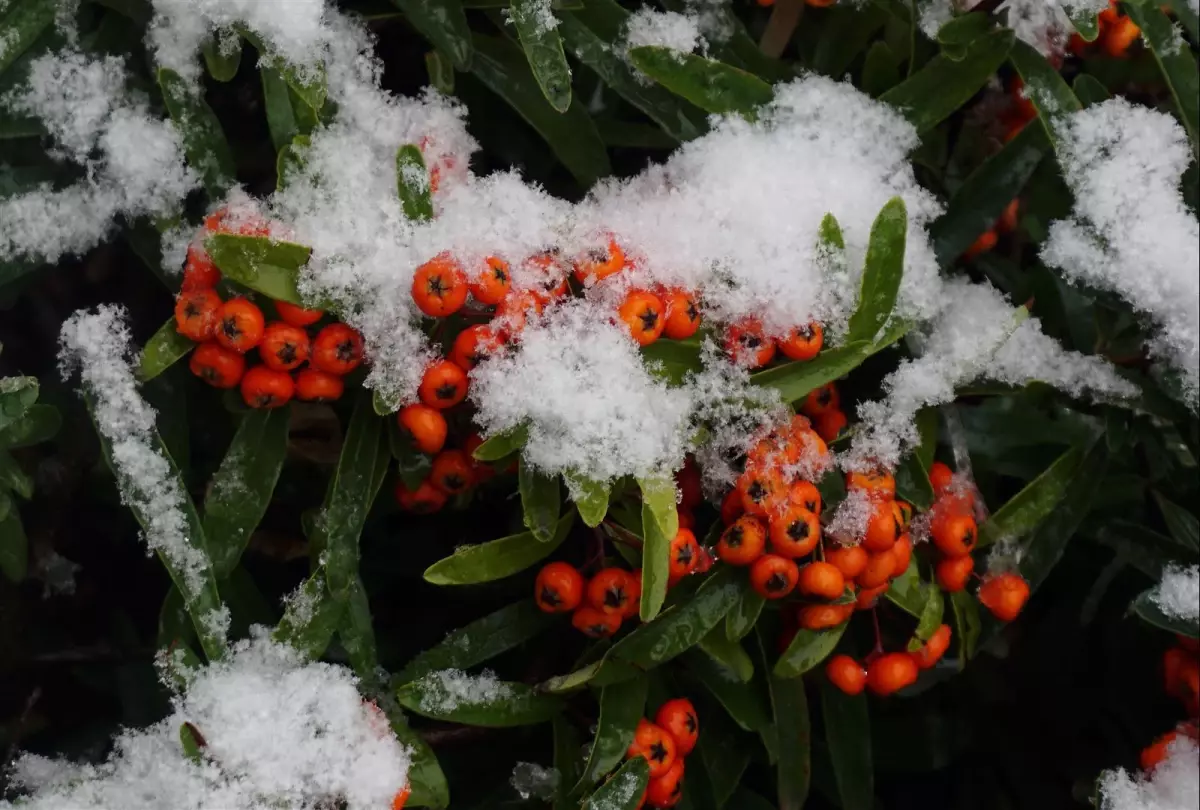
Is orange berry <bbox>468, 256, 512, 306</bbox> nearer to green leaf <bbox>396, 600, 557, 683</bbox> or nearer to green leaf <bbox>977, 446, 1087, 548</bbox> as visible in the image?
green leaf <bbox>396, 600, 557, 683</bbox>

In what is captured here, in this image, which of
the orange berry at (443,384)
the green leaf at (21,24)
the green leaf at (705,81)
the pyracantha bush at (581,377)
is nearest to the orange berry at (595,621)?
the pyracantha bush at (581,377)

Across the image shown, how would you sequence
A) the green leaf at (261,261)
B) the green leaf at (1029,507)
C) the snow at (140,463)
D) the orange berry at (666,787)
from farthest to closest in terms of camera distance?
1. the green leaf at (1029,507)
2. the orange berry at (666,787)
3. the snow at (140,463)
4. the green leaf at (261,261)

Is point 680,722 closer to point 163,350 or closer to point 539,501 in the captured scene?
point 539,501

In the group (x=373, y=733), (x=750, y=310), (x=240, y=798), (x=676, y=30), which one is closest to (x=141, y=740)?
(x=240, y=798)

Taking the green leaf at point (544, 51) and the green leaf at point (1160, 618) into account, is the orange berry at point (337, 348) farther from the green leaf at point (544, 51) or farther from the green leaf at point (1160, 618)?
the green leaf at point (1160, 618)

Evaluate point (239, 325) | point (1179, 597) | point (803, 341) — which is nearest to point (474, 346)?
point (239, 325)

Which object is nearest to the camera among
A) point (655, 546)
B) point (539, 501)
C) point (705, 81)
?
point (655, 546)

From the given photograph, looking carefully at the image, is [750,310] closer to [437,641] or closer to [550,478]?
[550,478]
